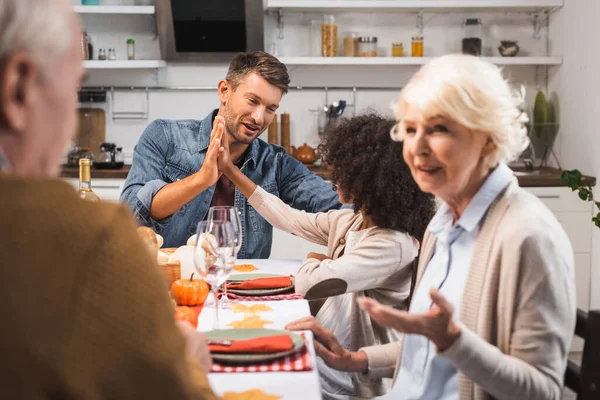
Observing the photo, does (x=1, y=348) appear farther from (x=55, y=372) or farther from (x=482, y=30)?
(x=482, y=30)

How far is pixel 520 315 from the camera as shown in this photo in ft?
4.30

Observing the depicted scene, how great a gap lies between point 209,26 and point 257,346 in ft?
11.7

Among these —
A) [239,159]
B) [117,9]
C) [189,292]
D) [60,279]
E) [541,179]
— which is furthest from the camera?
[117,9]

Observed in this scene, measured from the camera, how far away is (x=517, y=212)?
1.37m

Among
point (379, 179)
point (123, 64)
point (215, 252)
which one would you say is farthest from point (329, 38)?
point (215, 252)

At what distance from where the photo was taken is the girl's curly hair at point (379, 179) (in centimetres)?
213

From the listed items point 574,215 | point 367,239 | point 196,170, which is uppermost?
point 196,170

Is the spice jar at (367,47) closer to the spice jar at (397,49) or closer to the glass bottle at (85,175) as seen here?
the spice jar at (397,49)

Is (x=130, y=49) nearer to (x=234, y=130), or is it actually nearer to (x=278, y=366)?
(x=234, y=130)

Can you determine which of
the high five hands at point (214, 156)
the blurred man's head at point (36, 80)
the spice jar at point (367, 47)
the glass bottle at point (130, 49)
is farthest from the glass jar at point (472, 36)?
the blurred man's head at point (36, 80)

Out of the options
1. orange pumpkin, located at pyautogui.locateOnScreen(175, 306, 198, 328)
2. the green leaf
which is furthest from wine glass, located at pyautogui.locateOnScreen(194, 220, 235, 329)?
the green leaf

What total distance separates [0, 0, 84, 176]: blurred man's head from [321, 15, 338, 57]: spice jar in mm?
4001

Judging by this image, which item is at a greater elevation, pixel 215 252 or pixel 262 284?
pixel 215 252

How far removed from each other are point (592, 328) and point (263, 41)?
367 cm
